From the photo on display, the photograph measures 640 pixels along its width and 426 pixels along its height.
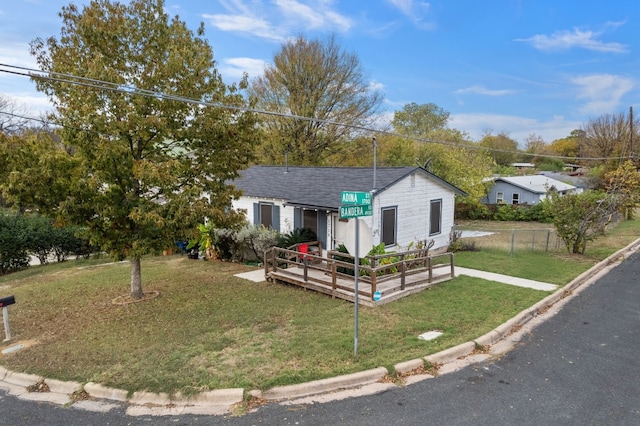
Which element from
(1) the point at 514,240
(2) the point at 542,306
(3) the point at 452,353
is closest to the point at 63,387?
(3) the point at 452,353

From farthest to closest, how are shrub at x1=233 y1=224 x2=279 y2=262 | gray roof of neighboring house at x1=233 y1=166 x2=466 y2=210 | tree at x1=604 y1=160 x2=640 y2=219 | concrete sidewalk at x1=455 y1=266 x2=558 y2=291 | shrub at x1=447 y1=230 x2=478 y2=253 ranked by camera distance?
shrub at x1=447 y1=230 x2=478 y2=253, tree at x1=604 y1=160 x2=640 y2=219, shrub at x1=233 y1=224 x2=279 y2=262, gray roof of neighboring house at x1=233 y1=166 x2=466 y2=210, concrete sidewalk at x1=455 y1=266 x2=558 y2=291

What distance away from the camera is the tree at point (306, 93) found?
1218 inches

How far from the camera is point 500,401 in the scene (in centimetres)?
523

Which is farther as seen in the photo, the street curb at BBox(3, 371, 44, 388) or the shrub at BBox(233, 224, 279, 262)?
the shrub at BBox(233, 224, 279, 262)

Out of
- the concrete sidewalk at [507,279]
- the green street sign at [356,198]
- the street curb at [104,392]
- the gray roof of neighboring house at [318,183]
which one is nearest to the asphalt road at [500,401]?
the street curb at [104,392]

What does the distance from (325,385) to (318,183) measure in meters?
11.3

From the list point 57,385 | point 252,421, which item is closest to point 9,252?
point 57,385

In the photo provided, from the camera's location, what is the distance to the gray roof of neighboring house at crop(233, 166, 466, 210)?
1420 centimetres

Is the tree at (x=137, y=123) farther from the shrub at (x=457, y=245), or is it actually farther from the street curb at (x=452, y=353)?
the shrub at (x=457, y=245)

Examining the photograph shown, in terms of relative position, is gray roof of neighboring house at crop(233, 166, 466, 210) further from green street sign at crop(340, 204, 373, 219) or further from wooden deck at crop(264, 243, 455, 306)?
green street sign at crop(340, 204, 373, 219)

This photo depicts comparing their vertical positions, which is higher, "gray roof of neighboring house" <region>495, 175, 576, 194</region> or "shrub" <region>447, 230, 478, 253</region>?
"gray roof of neighboring house" <region>495, 175, 576, 194</region>

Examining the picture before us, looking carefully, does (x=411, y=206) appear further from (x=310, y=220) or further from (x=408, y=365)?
(x=408, y=365)

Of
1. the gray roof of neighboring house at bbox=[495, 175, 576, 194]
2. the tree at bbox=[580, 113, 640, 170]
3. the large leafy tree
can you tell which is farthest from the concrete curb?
the tree at bbox=[580, 113, 640, 170]

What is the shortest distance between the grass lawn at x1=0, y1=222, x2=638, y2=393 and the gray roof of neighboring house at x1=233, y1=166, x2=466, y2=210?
406cm
